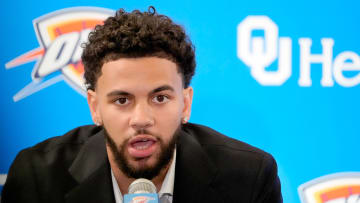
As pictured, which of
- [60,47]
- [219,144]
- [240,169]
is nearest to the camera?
[240,169]

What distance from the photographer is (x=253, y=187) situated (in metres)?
1.74

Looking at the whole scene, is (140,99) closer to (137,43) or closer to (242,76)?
(137,43)

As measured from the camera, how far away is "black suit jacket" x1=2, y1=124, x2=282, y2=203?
64.4 inches

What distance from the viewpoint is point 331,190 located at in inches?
92.7

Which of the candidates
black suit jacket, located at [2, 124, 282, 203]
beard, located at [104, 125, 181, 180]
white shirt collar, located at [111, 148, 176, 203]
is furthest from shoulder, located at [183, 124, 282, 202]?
beard, located at [104, 125, 181, 180]

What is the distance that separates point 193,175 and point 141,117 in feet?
1.54

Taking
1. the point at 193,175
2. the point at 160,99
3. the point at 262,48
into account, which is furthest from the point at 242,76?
the point at 160,99

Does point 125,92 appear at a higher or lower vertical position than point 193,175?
higher

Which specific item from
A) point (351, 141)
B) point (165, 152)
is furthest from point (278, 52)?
point (165, 152)

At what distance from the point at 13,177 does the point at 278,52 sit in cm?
161

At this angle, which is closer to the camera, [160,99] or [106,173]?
[160,99]

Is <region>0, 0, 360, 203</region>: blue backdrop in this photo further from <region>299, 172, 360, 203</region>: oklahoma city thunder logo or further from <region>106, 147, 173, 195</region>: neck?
<region>106, 147, 173, 195</region>: neck

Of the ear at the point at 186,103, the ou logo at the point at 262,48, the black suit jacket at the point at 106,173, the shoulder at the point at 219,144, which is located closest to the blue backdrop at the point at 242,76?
the ou logo at the point at 262,48

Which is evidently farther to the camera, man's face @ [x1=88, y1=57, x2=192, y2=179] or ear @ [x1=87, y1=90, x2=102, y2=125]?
ear @ [x1=87, y1=90, x2=102, y2=125]
